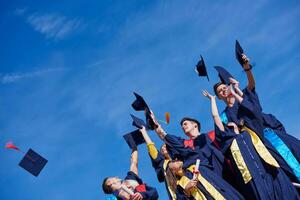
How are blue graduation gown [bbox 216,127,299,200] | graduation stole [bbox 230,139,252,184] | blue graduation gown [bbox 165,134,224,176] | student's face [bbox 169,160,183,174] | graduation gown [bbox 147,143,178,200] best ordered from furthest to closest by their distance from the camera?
graduation gown [bbox 147,143,178,200] < blue graduation gown [bbox 165,134,224,176] < student's face [bbox 169,160,183,174] < graduation stole [bbox 230,139,252,184] < blue graduation gown [bbox 216,127,299,200]

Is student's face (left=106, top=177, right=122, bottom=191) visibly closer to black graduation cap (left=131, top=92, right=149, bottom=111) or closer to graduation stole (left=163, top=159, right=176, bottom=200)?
graduation stole (left=163, top=159, right=176, bottom=200)

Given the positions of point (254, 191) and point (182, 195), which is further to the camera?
point (182, 195)

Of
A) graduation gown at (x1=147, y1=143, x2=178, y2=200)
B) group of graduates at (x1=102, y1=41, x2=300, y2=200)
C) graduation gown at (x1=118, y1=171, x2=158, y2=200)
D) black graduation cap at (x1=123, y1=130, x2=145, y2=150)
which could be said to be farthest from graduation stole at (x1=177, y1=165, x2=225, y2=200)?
black graduation cap at (x1=123, y1=130, x2=145, y2=150)

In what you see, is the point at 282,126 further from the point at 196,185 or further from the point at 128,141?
the point at 128,141

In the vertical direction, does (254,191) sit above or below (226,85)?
below

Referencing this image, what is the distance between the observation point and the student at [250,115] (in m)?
6.35

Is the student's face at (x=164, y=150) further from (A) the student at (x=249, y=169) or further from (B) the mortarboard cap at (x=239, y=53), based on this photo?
(B) the mortarboard cap at (x=239, y=53)

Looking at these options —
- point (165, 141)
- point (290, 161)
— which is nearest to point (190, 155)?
point (165, 141)

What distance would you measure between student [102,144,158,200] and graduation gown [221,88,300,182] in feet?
5.15

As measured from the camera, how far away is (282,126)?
23.0 feet

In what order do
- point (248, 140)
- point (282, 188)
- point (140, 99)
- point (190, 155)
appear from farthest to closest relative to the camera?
point (140, 99), point (190, 155), point (248, 140), point (282, 188)

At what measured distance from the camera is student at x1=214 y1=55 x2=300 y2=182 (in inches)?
250

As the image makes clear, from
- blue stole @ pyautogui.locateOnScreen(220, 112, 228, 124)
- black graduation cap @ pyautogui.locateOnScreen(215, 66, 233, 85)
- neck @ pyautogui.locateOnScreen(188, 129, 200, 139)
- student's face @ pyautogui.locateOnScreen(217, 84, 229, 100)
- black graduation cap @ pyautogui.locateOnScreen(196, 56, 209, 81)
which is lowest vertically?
neck @ pyautogui.locateOnScreen(188, 129, 200, 139)

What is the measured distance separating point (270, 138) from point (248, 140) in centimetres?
50
